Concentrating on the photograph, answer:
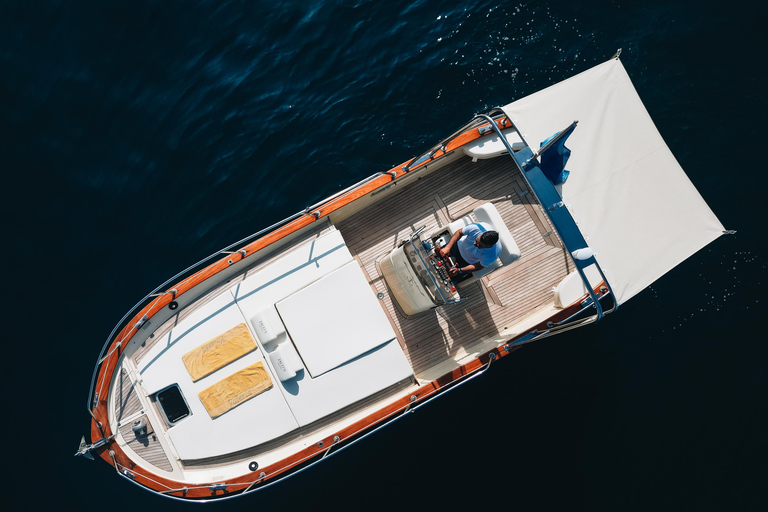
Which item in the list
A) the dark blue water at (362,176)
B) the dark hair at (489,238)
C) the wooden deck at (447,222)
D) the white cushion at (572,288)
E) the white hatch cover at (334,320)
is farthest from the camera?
the dark blue water at (362,176)

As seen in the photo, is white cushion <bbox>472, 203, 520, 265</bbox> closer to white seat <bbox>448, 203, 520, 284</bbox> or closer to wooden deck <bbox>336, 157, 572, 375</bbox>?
white seat <bbox>448, 203, 520, 284</bbox>

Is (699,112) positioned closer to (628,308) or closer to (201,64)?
(628,308)

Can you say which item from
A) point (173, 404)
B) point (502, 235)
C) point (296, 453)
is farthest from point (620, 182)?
point (173, 404)

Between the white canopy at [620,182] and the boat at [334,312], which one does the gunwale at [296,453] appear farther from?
the white canopy at [620,182]

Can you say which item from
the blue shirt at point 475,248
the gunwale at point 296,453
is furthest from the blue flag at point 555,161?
the gunwale at point 296,453

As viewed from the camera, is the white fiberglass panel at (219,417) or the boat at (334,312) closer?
the boat at (334,312)

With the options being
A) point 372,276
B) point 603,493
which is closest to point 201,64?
point 372,276
